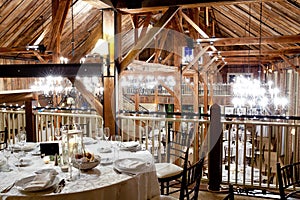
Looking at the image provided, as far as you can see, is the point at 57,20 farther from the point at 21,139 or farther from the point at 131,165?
the point at 131,165

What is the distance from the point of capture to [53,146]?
2.88 metres

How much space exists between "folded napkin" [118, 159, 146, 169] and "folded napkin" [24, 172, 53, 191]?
0.60 m

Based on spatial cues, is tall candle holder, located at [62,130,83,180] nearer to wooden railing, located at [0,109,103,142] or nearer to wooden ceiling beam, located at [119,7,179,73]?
wooden railing, located at [0,109,103,142]

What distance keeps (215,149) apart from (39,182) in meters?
2.73

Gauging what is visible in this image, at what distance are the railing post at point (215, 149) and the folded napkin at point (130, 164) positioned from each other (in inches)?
71.4

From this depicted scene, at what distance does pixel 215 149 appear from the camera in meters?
4.28

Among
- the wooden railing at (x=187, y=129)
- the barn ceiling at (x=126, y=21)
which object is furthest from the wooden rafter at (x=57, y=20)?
the wooden railing at (x=187, y=129)

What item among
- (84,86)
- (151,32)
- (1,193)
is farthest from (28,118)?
(1,193)

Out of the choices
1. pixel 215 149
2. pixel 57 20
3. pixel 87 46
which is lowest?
pixel 215 149

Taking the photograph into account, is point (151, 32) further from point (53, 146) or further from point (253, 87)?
point (253, 87)

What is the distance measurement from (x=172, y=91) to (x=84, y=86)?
23.8 ft

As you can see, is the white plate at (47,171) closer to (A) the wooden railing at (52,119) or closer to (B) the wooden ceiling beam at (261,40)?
(A) the wooden railing at (52,119)

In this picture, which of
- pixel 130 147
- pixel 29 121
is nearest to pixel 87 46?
pixel 29 121

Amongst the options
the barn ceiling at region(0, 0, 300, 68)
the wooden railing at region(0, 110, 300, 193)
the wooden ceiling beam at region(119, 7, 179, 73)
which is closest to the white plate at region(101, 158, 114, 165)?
the wooden railing at region(0, 110, 300, 193)
